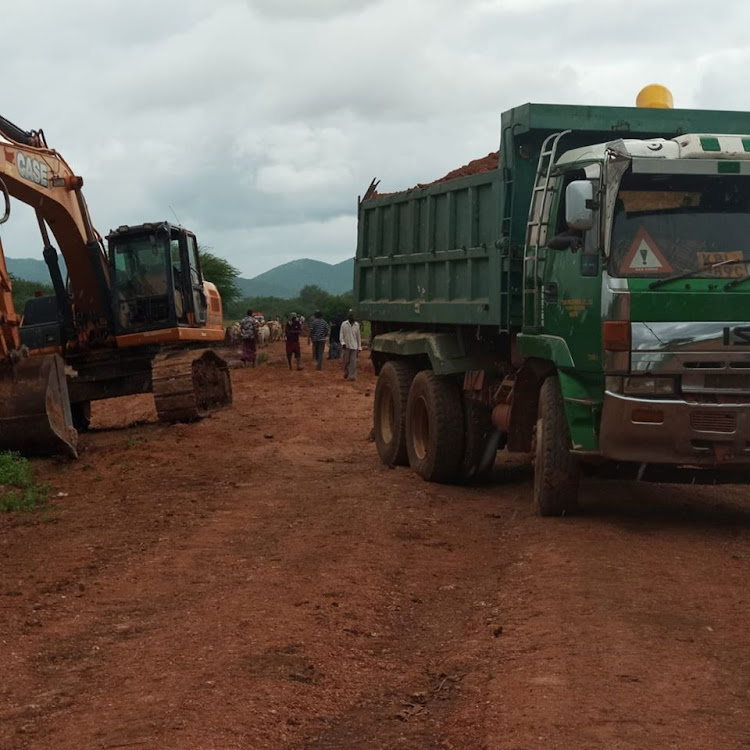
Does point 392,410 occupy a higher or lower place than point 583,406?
lower

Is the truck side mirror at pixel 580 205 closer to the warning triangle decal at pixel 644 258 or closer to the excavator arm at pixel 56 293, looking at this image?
Result: the warning triangle decal at pixel 644 258

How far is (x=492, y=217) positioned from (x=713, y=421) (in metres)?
3.11

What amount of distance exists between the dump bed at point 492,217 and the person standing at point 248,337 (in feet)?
70.0

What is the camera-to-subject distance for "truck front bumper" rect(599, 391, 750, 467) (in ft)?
28.9

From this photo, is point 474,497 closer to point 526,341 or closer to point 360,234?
point 526,341

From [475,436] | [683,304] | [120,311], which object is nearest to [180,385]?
[120,311]

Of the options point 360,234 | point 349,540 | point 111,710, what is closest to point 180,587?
point 349,540

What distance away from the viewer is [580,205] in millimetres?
8938

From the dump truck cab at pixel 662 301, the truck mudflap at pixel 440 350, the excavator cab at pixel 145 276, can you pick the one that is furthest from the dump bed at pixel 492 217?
the excavator cab at pixel 145 276

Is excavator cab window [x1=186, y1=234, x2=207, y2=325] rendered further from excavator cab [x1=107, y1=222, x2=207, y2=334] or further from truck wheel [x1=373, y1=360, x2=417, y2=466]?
truck wheel [x1=373, y1=360, x2=417, y2=466]

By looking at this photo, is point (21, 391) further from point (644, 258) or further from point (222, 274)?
point (222, 274)

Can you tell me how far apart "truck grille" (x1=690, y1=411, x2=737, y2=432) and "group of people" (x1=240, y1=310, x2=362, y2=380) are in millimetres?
18551

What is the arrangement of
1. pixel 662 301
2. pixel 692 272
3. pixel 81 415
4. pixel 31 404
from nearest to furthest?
pixel 662 301 < pixel 692 272 < pixel 31 404 < pixel 81 415

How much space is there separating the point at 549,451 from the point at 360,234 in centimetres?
606
